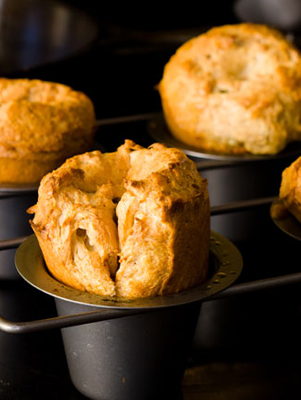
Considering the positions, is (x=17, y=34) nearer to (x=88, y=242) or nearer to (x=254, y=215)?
(x=254, y=215)

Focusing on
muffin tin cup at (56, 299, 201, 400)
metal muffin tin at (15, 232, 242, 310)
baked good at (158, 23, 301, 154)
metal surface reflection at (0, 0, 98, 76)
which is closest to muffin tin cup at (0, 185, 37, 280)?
metal muffin tin at (15, 232, 242, 310)

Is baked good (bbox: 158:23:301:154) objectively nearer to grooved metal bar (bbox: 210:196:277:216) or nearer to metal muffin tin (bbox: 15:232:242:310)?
grooved metal bar (bbox: 210:196:277:216)

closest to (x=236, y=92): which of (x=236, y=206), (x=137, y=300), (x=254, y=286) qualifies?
(x=236, y=206)

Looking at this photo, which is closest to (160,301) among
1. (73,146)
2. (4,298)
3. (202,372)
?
(202,372)

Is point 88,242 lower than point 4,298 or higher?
higher

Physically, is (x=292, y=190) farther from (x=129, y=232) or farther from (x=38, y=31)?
(x=38, y=31)
